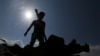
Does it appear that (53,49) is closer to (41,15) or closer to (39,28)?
(39,28)

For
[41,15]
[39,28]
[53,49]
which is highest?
[41,15]

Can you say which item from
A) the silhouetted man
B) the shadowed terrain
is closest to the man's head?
the silhouetted man

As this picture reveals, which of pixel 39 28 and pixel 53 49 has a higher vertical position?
pixel 39 28

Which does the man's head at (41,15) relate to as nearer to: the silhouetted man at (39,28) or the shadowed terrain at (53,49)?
the silhouetted man at (39,28)

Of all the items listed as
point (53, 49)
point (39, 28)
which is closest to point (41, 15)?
point (39, 28)

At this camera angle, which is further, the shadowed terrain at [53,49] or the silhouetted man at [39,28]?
the silhouetted man at [39,28]

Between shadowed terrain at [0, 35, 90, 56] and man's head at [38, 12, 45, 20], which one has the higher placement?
man's head at [38, 12, 45, 20]

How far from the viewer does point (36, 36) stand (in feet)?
26.1

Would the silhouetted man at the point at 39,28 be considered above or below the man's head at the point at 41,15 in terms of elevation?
below

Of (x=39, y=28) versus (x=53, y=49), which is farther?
(x=39, y=28)

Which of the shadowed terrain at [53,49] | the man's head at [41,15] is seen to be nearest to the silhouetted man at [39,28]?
the man's head at [41,15]

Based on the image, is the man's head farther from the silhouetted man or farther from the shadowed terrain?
the shadowed terrain

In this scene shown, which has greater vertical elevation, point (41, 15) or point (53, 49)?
point (41, 15)

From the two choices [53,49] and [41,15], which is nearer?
[53,49]
